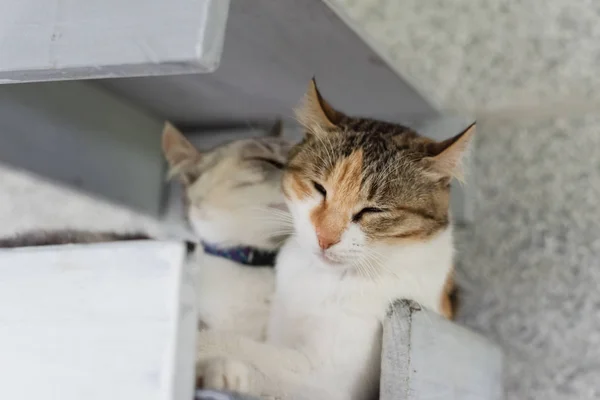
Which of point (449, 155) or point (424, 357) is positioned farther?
point (449, 155)

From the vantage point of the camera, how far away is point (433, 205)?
898 mm

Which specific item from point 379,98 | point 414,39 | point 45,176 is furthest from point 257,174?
point 414,39

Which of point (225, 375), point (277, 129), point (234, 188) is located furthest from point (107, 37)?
point (277, 129)

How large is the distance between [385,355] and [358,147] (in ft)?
0.95

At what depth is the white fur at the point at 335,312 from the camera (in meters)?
0.80

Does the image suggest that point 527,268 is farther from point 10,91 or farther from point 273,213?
point 10,91

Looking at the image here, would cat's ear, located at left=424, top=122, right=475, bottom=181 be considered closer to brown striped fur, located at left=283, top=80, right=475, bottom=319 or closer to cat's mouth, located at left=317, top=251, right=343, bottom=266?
brown striped fur, located at left=283, top=80, right=475, bottom=319

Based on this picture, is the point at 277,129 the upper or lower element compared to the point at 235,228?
upper

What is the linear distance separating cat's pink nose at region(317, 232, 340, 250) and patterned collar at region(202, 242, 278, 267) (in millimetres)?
270

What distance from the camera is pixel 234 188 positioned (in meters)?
1.10

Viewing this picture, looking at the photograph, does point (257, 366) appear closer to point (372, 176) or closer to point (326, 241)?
point (326, 241)

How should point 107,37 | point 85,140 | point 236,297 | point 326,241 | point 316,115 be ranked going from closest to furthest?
point 107,37, point 326,241, point 316,115, point 236,297, point 85,140

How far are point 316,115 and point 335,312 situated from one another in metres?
0.27

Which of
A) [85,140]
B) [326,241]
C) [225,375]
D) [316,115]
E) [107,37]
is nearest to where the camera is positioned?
[107,37]
